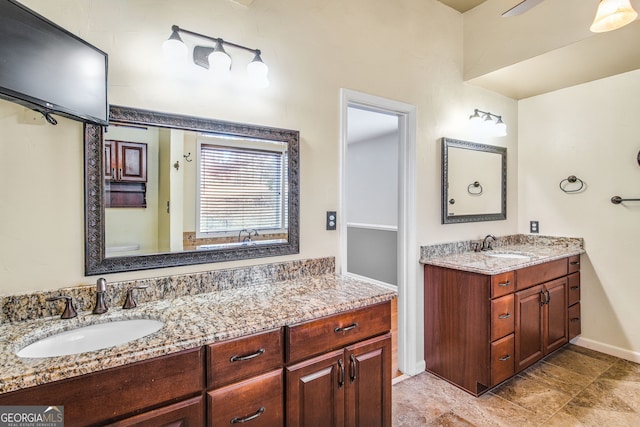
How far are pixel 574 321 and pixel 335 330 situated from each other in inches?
103

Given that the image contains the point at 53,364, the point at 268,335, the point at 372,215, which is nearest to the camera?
the point at 53,364

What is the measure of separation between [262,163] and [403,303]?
1.53 m

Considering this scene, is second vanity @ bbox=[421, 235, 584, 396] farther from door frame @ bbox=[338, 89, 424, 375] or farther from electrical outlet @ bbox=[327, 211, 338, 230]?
electrical outlet @ bbox=[327, 211, 338, 230]

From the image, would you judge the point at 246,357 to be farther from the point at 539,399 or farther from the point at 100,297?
the point at 539,399

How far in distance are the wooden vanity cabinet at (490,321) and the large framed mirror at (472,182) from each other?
24.4 inches

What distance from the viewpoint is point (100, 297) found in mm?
1316

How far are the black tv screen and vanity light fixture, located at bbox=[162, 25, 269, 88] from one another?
0.28 metres

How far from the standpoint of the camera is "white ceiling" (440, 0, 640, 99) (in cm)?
211

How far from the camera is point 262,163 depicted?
180cm

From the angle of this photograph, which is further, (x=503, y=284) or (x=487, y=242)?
(x=487, y=242)

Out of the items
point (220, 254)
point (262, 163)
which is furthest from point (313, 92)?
point (220, 254)

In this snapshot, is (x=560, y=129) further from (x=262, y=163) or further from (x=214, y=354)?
(x=214, y=354)

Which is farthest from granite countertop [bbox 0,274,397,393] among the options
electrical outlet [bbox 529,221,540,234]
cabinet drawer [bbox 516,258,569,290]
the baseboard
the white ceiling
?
the baseboard

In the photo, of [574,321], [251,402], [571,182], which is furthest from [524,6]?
[574,321]
